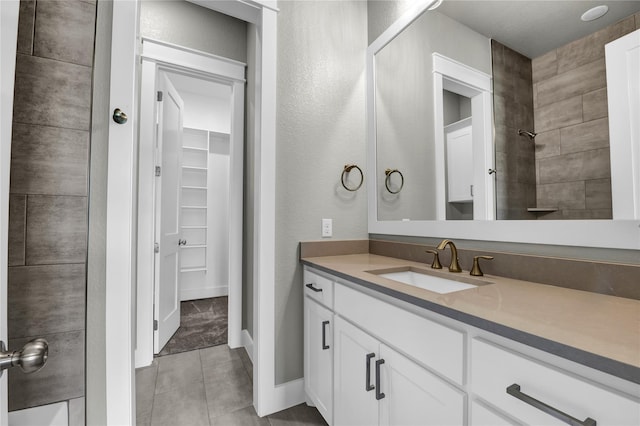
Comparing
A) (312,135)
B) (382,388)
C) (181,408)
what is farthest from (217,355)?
(312,135)

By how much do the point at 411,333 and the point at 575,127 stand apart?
87 cm

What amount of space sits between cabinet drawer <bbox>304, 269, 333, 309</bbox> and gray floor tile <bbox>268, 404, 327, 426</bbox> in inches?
25.5

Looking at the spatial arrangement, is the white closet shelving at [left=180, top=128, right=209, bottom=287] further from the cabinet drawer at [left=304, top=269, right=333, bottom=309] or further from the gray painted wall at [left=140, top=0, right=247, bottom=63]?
the cabinet drawer at [left=304, top=269, right=333, bottom=309]

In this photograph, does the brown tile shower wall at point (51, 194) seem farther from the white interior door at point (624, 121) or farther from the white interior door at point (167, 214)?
the white interior door at point (624, 121)

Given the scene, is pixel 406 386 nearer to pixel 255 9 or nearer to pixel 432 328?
pixel 432 328

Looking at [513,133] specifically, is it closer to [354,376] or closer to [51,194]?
[354,376]

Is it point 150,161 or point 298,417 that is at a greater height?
point 150,161

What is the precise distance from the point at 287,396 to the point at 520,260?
141 centimetres

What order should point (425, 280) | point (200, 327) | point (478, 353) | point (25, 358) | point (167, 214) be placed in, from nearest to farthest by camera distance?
point (25, 358)
point (478, 353)
point (425, 280)
point (167, 214)
point (200, 327)

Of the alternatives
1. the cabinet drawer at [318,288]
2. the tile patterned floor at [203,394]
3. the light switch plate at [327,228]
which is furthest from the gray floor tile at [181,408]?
the light switch plate at [327,228]

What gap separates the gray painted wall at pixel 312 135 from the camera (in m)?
1.68

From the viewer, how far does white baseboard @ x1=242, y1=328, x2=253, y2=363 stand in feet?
7.34

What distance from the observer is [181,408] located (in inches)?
64.9

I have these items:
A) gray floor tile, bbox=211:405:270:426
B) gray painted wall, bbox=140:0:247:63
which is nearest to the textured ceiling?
gray painted wall, bbox=140:0:247:63
